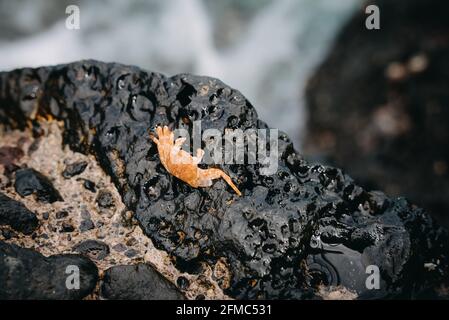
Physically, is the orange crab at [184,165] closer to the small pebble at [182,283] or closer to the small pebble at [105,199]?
the small pebble at [105,199]

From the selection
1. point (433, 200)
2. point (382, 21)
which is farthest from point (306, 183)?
point (382, 21)

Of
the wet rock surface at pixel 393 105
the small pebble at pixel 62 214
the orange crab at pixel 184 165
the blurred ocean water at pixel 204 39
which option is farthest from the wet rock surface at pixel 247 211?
the blurred ocean water at pixel 204 39

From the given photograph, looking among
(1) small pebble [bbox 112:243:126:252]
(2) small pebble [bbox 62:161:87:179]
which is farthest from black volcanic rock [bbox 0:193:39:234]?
(1) small pebble [bbox 112:243:126:252]

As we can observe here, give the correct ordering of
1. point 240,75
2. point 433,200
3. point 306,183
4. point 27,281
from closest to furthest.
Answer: point 27,281
point 306,183
point 433,200
point 240,75

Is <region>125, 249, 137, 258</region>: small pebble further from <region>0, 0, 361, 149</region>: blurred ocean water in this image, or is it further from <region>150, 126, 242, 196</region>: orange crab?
<region>0, 0, 361, 149</region>: blurred ocean water

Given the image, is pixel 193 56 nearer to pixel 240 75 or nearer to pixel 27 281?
pixel 240 75

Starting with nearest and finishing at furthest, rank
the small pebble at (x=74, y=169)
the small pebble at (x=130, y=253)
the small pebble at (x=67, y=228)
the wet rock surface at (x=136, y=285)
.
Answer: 1. the wet rock surface at (x=136, y=285)
2. the small pebble at (x=130, y=253)
3. the small pebble at (x=67, y=228)
4. the small pebble at (x=74, y=169)
